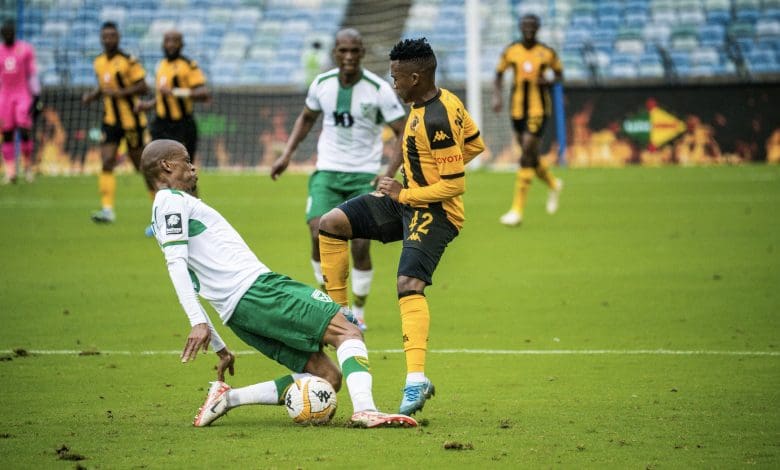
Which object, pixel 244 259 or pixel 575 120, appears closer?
pixel 244 259

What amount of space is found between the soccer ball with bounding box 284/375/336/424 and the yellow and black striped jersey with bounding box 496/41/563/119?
11.5 meters


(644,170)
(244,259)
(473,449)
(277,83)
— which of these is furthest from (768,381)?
(277,83)

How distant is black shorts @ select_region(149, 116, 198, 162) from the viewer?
16.5 metres

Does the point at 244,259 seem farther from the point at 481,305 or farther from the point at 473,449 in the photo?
the point at 481,305

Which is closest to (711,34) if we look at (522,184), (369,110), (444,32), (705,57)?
(705,57)

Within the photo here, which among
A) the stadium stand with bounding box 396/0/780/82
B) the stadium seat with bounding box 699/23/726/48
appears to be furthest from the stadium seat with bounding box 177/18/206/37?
the stadium seat with bounding box 699/23/726/48

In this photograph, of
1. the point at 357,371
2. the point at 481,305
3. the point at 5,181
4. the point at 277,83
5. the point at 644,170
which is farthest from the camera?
the point at 277,83

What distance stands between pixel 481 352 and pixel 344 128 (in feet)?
7.89

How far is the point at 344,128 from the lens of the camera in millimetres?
10398

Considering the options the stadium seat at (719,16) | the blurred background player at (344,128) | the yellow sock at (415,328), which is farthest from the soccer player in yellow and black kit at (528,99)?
the stadium seat at (719,16)

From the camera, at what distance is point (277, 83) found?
3033 centimetres

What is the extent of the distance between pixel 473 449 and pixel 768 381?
8.70ft

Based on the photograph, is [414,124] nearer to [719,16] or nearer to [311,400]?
[311,400]

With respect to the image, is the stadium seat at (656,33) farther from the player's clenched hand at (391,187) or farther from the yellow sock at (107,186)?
the player's clenched hand at (391,187)
